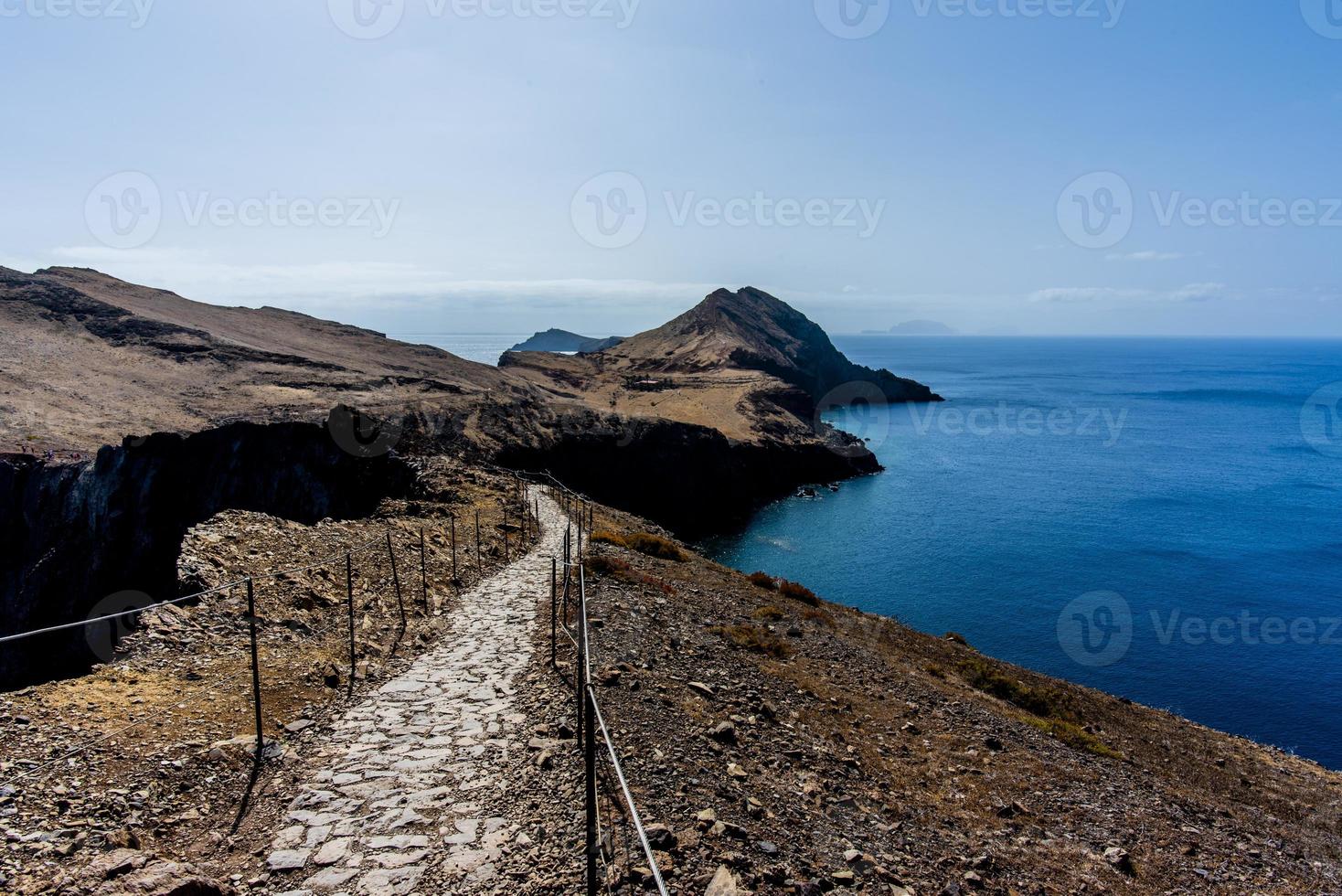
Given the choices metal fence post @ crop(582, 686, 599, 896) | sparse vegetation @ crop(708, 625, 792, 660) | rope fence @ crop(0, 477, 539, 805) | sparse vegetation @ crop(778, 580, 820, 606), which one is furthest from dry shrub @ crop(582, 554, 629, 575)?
metal fence post @ crop(582, 686, 599, 896)

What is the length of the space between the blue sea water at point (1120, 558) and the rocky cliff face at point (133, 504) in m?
35.9

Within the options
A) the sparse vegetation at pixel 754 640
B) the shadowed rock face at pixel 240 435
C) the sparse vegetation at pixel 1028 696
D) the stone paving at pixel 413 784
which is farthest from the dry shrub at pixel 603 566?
the shadowed rock face at pixel 240 435

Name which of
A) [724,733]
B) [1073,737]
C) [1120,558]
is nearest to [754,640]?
[724,733]

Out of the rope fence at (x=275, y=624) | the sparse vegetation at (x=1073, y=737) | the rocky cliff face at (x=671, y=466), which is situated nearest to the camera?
Result: the rope fence at (x=275, y=624)

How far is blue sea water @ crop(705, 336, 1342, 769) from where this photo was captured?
37.8 metres

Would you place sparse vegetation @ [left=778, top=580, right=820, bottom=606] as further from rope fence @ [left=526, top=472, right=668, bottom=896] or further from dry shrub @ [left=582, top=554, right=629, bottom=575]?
rope fence @ [left=526, top=472, right=668, bottom=896]

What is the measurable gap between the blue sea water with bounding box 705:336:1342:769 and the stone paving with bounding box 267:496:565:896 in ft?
120

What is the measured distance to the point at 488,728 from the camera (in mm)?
11039

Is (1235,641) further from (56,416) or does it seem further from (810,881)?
(56,416)

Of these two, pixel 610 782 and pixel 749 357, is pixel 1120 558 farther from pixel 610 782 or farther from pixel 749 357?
pixel 749 357

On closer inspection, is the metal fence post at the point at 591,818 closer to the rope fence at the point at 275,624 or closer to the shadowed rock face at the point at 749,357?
the rope fence at the point at 275,624

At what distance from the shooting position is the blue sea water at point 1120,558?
37844mm

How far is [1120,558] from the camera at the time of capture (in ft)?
188

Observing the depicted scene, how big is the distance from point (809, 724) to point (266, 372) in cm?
6292
